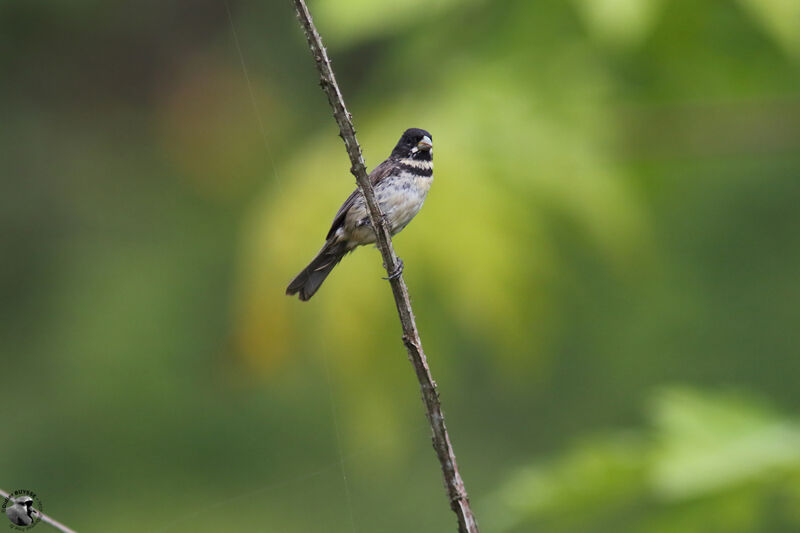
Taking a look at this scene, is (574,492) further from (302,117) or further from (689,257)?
(302,117)

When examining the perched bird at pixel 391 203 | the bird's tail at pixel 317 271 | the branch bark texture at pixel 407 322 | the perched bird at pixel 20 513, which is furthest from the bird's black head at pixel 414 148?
the perched bird at pixel 20 513

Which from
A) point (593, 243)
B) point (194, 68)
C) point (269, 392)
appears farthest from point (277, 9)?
point (593, 243)

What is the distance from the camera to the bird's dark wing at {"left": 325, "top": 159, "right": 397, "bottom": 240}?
106 inches

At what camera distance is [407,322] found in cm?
180

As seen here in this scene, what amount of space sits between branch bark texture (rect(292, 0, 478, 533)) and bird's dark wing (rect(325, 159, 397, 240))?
83cm

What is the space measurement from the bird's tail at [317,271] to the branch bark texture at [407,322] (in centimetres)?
39

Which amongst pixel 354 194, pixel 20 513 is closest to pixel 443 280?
pixel 354 194

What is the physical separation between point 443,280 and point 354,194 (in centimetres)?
119

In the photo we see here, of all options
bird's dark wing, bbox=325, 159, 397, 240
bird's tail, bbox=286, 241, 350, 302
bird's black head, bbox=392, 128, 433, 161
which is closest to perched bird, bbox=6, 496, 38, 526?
bird's tail, bbox=286, 241, 350, 302

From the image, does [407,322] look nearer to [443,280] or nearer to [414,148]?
[414,148]

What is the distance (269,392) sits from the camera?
662cm

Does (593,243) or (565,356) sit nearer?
(593,243)

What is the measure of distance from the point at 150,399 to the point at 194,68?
215cm

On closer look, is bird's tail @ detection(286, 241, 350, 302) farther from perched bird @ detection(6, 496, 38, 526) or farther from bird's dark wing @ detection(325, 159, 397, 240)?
perched bird @ detection(6, 496, 38, 526)
